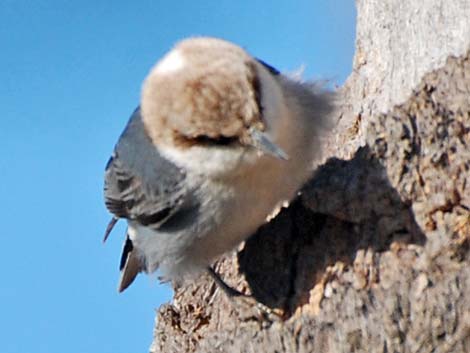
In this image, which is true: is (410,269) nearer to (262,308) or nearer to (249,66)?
(262,308)

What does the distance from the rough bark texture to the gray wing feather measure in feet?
0.73

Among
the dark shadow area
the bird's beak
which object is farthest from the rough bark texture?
the bird's beak

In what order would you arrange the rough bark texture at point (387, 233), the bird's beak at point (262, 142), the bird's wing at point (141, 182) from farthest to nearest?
the bird's wing at point (141, 182) → the bird's beak at point (262, 142) → the rough bark texture at point (387, 233)

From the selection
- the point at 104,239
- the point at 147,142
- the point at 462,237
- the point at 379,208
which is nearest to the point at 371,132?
the point at 379,208

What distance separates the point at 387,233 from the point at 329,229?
0.50ft

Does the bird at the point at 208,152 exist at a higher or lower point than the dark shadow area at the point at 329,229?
higher

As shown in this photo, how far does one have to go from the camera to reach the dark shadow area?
7.42 ft

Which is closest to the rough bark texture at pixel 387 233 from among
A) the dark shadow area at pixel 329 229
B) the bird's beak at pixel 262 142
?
the dark shadow area at pixel 329 229

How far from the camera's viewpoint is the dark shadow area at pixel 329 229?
2262 mm

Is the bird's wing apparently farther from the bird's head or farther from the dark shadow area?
the dark shadow area

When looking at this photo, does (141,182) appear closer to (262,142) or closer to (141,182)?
(141,182)

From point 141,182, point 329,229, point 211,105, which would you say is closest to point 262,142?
point 211,105

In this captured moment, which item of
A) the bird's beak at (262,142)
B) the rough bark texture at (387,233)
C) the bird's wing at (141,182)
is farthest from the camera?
the bird's wing at (141,182)

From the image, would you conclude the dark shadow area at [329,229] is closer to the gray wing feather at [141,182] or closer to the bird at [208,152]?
the bird at [208,152]
